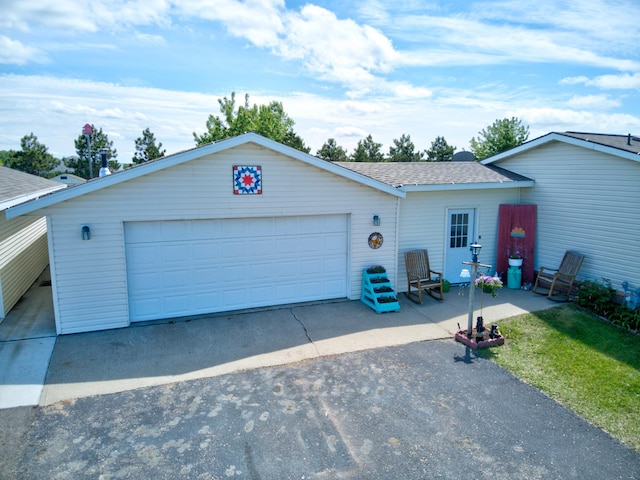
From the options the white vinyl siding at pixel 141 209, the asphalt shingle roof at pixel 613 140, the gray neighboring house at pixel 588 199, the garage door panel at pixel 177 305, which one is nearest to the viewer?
the white vinyl siding at pixel 141 209

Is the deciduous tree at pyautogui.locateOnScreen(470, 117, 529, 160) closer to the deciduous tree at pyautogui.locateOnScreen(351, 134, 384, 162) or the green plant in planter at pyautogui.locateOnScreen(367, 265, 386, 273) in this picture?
the deciduous tree at pyautogui.locateOnScreen(351, 134, 384, 162)

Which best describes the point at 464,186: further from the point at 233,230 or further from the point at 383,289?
the point at 233,230

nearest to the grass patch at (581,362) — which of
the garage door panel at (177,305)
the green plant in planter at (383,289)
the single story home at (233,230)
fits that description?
the green plant in planter at (383,289)

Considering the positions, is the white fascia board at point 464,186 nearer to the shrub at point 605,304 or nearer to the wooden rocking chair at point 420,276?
the wooden rocking chair at point 420,276

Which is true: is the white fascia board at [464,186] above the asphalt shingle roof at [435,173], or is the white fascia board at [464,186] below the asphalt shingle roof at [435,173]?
below

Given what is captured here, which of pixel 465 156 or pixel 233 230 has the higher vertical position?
pixel 465 156

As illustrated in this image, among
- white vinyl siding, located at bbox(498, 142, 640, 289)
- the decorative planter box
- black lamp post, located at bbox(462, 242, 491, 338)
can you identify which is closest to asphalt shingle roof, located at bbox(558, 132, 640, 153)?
white vinyl siding, located at bbox(498, 142, 640, 289)

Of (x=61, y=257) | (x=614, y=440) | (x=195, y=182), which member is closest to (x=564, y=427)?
(x=614, y=440)

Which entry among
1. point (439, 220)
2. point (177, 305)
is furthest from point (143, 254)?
point (439, 220)
